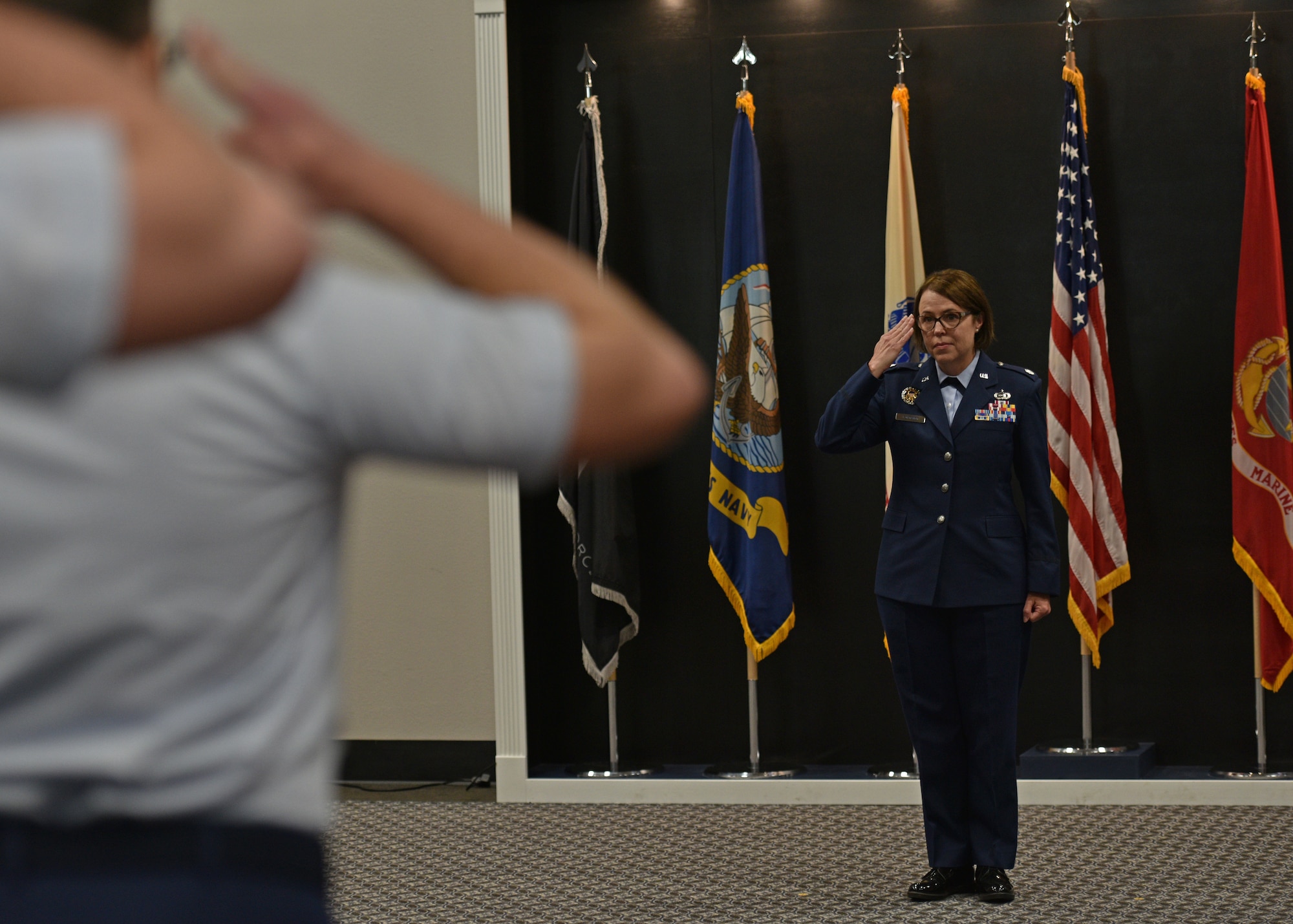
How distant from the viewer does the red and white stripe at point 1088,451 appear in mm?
4656

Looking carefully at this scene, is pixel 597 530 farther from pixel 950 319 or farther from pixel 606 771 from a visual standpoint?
pixel 950 319

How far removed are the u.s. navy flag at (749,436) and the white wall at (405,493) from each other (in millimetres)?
903

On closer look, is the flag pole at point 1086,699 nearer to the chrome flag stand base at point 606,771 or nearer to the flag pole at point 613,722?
the chrome flag stand base at point 606,771

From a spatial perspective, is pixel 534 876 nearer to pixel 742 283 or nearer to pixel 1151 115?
pixel 742 283

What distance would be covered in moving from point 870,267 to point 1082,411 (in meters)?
0.93

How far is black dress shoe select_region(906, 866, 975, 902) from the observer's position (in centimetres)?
362

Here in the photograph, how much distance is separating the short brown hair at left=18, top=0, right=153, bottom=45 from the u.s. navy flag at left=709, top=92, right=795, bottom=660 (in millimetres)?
4238

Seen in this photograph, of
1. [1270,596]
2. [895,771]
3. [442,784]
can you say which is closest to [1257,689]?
[1270,596]

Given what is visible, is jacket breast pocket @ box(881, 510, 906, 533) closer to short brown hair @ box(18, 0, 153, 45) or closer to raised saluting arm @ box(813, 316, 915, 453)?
raised saluting arm @ box(813, 316, 915, 453)

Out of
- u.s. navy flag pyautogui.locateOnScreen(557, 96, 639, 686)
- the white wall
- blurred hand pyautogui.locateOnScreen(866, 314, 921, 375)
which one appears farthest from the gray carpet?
blurred hand pyautogui.locateOnScreen(866, 314, 921, 375)

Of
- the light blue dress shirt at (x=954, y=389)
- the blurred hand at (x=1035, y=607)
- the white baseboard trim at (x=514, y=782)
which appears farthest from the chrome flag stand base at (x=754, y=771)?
the light blue dress shirt at (x=954, y=389)

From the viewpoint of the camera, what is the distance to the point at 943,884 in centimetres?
363

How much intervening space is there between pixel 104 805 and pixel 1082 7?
5.00 meters

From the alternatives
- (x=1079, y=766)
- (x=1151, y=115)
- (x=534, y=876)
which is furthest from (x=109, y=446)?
(x=1151, y=115)
